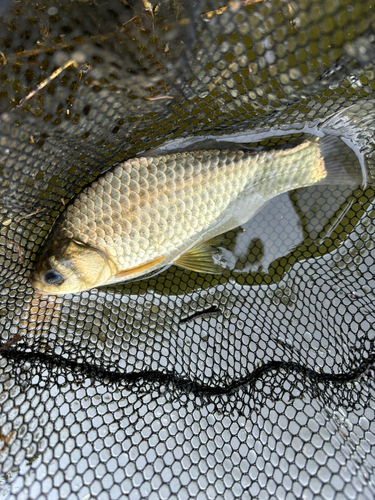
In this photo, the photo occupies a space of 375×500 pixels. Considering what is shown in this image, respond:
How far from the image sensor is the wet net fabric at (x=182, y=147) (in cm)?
161

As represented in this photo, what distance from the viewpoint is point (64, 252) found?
1.56 m

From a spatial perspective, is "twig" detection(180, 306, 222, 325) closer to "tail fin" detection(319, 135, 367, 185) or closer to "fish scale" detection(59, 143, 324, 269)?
"fish scale" detection(59, 143, 324, 269)

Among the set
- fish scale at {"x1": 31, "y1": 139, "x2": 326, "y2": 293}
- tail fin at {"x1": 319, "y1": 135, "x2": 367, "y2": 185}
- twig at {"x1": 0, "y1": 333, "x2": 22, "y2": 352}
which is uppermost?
fish scale at {"x1": 31, "y1": 139, "x2": 326, "y2": 293}

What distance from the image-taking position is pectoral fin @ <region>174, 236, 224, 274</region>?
177cm

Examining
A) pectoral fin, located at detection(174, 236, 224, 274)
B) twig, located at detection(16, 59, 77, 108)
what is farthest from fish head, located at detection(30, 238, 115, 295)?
twig, located at detection(16, 59, 77, 108)

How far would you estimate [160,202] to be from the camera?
1.56 m

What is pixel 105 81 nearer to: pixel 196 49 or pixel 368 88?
pixel 196 49

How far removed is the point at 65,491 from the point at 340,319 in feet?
4.57

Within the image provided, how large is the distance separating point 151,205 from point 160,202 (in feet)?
0.13

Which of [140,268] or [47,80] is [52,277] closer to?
[140,268]

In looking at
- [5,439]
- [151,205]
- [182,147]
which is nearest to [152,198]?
[151,205]

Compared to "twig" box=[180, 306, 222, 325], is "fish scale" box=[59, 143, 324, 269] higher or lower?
higher

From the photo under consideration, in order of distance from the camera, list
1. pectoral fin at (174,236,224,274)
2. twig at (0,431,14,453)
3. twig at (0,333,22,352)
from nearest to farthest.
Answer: twig at (0,431,14,453), twig at (0,333,22,352), pectoral fin at (174,236,224,274)

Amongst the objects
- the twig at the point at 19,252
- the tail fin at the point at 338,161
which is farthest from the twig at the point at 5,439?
the tail fin at the point at 338,161
